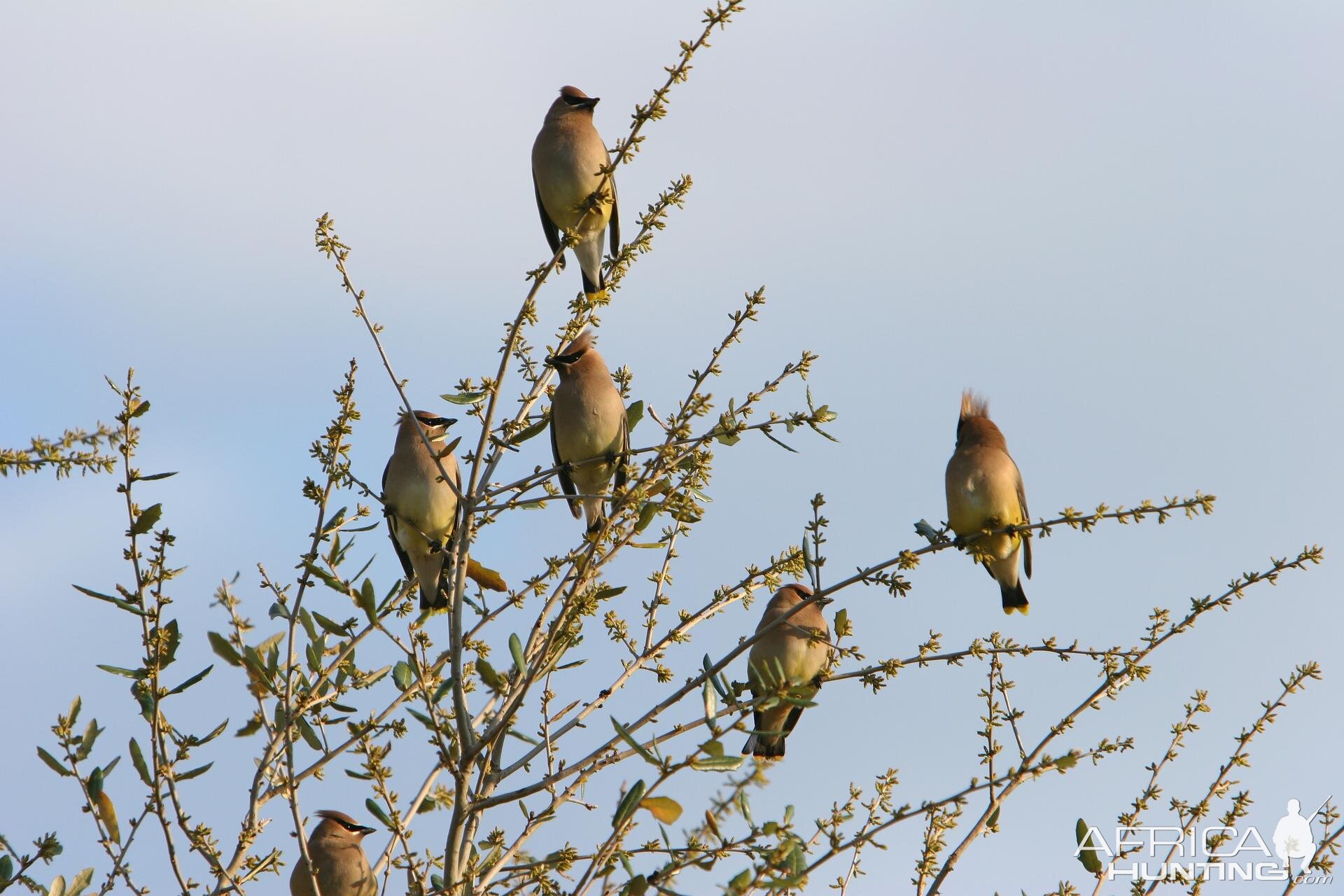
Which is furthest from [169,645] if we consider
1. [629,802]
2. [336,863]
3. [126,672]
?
[336,863]

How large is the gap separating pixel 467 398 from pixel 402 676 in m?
0.75

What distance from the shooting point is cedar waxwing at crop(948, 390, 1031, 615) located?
17.2 feet

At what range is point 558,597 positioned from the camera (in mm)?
3568

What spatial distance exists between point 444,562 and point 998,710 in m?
1.80

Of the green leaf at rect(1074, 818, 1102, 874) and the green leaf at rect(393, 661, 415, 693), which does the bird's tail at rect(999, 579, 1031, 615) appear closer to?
the green leaf at rect(1074, 818, 1102, 874)

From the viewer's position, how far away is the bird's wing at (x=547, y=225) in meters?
5.64

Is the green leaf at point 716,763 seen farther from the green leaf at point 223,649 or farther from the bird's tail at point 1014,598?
the bird's tail at point 1014,598

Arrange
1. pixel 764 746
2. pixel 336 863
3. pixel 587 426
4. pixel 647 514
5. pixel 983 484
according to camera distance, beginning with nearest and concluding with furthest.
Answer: pixel 647 514, pixel 336 863, pixel 587 426, pixel 983 484, pixel 764 746

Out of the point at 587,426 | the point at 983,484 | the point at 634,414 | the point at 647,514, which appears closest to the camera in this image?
the point at 647,514

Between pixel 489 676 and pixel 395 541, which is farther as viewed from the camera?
pixel 395 541

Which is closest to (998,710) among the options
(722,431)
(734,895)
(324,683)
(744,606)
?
(744,606)

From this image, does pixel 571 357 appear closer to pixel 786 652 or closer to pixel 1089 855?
pixel 786 652

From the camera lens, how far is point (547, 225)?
603 centimetres

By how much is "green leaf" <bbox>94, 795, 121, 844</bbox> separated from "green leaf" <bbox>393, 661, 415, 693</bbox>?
74cm
